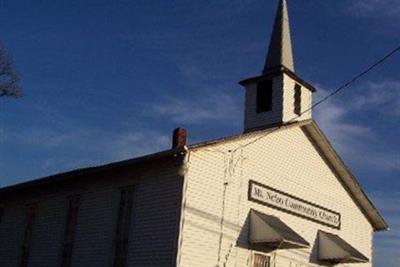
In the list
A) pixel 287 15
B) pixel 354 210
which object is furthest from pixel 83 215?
pixel 287 15

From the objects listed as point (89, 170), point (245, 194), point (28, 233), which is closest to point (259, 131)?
point (245, 194)

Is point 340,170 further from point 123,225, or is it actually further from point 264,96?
point 123,225

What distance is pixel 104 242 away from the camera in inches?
944

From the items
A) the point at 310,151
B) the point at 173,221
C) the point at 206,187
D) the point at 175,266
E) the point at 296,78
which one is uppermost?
the point at 296,78

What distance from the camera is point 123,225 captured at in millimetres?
23547

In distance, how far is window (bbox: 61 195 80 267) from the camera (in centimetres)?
2556

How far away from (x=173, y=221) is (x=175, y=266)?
5.08ft

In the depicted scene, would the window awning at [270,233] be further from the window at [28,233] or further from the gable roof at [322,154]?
the window at [28,233]

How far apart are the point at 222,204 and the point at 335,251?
683cm

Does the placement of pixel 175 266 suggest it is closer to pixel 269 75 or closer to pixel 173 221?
pixel 173 221

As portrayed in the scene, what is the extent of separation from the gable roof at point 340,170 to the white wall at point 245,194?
0.98 ft

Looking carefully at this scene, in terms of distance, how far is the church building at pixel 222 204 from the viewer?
2192 centimetres

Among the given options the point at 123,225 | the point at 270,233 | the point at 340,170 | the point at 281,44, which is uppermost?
the point at 281,44

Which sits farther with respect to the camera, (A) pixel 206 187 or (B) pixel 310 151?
(B) pixel 310 151
